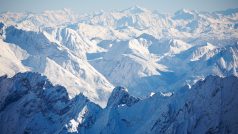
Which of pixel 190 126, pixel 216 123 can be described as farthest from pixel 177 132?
pixel 216 123

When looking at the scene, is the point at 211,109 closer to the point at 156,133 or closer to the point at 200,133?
the point at 200,133

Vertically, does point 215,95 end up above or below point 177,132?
above

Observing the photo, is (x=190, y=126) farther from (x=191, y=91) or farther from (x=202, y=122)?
(x=191, y=91)

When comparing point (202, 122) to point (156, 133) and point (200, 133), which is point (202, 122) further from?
point (156, 133)

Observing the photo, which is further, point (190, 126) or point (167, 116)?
point (167, 116)

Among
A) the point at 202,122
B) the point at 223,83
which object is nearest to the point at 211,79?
the point at 223,83

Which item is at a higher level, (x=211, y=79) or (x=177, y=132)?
(x=211, y=79)

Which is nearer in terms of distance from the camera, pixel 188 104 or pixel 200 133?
pixel 200 133
